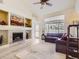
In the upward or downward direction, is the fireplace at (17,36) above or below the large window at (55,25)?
below

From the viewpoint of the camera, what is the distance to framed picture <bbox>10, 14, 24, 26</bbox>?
→ 7272 millimetres

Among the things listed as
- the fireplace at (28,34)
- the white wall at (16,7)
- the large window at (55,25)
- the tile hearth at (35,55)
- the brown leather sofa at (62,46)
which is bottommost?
the tile hearth at (35,55)

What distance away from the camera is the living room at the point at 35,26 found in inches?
199

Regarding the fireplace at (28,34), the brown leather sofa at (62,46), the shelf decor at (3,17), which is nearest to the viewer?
the brown leather sofa at (62,46)

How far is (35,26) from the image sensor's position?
12391 millimetres

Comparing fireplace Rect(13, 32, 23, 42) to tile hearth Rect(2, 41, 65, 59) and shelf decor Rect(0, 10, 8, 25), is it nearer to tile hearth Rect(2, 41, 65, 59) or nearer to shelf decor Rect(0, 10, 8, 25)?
shelf decor Rect(0, 10, 8, 25)

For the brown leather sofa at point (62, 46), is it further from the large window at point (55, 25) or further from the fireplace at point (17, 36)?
the large window at point (55, 25)

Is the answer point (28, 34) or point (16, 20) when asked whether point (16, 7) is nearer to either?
point (16, 20)

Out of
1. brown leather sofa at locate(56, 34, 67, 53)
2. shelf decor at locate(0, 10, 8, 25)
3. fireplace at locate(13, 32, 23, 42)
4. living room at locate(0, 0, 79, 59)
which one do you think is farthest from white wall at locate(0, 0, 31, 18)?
brown leather sofa at locate(56, 34, 67, 53)

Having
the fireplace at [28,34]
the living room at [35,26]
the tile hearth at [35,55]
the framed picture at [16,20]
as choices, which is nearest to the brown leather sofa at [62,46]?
the living room at [35,26]

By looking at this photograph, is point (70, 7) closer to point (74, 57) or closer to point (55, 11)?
point (55, 11)

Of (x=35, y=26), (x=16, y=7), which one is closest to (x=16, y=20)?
(x=16, y=7)

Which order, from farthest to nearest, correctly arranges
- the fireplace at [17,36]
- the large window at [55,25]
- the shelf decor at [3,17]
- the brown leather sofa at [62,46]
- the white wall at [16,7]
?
the large window at [55,25], the fireplace at [17,36], the white wall at [16,7], the shelf decor at [3,17], the brown leather sofa at [62,46]

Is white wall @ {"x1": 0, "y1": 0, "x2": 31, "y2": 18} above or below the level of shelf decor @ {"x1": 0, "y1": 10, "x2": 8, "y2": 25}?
above
